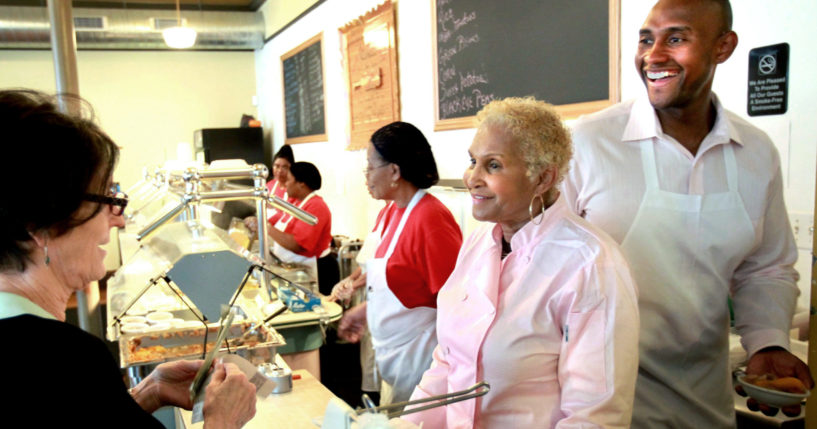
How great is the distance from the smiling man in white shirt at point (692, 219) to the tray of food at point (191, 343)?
125cm

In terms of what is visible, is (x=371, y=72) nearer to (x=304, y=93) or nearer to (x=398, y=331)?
(x=304, y=93)

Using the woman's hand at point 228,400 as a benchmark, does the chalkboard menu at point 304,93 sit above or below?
above

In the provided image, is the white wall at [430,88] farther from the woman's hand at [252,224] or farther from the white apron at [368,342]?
the woman's hand at [252,224]

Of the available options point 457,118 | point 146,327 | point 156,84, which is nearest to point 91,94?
point 156,84

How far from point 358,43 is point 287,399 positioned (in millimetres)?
3679

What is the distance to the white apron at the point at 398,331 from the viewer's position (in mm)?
2541

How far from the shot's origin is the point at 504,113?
1502 millimetres

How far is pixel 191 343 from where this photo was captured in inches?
90.4

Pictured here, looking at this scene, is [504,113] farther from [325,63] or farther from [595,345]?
[325,63]

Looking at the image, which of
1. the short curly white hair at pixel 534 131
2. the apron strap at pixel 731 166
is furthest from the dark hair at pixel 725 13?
the short curly white hair at pixel 534 131

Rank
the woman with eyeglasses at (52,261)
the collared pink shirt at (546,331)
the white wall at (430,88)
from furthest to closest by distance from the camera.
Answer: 1. the white wall at (430,88)
2. the collared pink shirt at (546,331)
3. the woman with eyeglasses at (52,261)

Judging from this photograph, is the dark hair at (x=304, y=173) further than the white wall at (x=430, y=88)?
Yes

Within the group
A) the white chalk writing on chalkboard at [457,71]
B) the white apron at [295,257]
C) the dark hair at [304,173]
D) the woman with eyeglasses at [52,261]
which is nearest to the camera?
the woman with eyeglasses at [52,261]

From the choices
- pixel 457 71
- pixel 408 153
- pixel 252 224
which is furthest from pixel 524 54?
pixel 252 224
